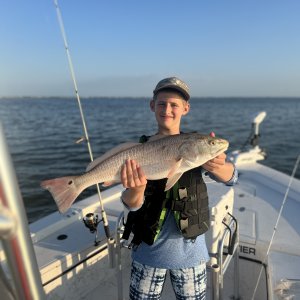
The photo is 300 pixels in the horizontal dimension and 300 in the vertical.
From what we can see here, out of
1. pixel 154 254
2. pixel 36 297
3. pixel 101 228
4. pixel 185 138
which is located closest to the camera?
pixel 36 297

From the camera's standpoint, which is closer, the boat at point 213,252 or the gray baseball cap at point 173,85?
the gray baseball cap at point 173,85

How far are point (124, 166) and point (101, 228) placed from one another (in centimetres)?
231

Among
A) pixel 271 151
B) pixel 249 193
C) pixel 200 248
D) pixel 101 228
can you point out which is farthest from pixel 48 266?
pixel 271 151

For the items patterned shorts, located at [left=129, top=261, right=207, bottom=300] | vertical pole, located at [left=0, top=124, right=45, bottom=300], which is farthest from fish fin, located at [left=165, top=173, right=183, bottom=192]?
vertical pole, located at [left=0, top=124, right=45, bottom=300]

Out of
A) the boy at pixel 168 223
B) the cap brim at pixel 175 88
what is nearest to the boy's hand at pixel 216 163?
the boy at pixel 168 223

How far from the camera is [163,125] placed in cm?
288

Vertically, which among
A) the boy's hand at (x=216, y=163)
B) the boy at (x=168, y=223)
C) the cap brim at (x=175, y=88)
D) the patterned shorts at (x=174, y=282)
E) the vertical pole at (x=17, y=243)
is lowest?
the patterned shorts at (x=174, y=282)

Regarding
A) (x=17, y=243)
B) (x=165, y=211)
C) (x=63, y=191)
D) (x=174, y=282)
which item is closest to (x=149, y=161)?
(x=165, y=211)

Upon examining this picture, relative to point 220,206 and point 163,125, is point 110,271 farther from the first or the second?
point 163,125

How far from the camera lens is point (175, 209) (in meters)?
2.75

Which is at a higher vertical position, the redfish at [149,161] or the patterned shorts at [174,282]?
the redfish at [149,161]

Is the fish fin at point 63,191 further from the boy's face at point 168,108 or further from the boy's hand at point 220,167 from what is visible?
the boy's hand at point 220,167

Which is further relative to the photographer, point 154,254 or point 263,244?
point 263,244

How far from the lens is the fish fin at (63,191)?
2.74 meters
